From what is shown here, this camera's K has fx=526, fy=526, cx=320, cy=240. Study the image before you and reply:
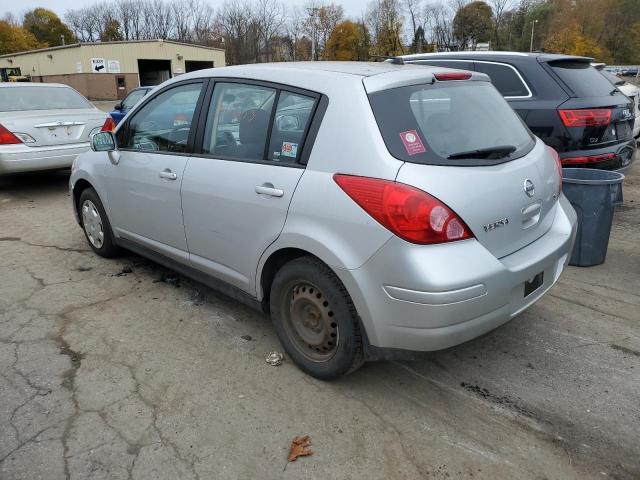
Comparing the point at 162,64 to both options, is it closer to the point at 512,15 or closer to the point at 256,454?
the point at 256,454

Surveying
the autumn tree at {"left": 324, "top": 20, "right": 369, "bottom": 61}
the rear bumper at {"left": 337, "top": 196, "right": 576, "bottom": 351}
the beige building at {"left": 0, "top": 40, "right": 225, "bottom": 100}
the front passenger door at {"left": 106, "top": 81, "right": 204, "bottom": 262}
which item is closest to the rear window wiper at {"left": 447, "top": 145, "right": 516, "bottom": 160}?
the rear bumper at {"left": 337, "top": 196, "right": 576, "bottom": 351}

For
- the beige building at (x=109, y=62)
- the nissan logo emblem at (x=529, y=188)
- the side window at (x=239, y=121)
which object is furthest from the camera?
the beige building at (x=109, y=62)

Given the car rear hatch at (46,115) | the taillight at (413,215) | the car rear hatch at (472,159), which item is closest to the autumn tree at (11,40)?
the car rear hatch at (46,115)

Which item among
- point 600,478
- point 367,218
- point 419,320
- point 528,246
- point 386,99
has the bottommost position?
point 600,478

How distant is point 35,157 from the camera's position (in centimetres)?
718

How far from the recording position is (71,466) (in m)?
2.40

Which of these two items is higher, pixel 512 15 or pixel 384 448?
pixel 512 15

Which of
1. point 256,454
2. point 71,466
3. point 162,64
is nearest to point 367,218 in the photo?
point 256,454

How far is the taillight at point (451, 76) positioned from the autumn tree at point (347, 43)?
60.5 m

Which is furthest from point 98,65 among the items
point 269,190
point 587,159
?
point 269,190

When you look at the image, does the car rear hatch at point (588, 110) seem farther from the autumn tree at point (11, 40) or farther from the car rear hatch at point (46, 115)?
the autumn tree at point (11, 40)

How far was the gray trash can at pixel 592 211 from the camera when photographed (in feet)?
14.7

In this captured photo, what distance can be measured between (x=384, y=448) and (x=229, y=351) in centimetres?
129

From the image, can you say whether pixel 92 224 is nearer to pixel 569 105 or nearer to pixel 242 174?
pixel 242 174
